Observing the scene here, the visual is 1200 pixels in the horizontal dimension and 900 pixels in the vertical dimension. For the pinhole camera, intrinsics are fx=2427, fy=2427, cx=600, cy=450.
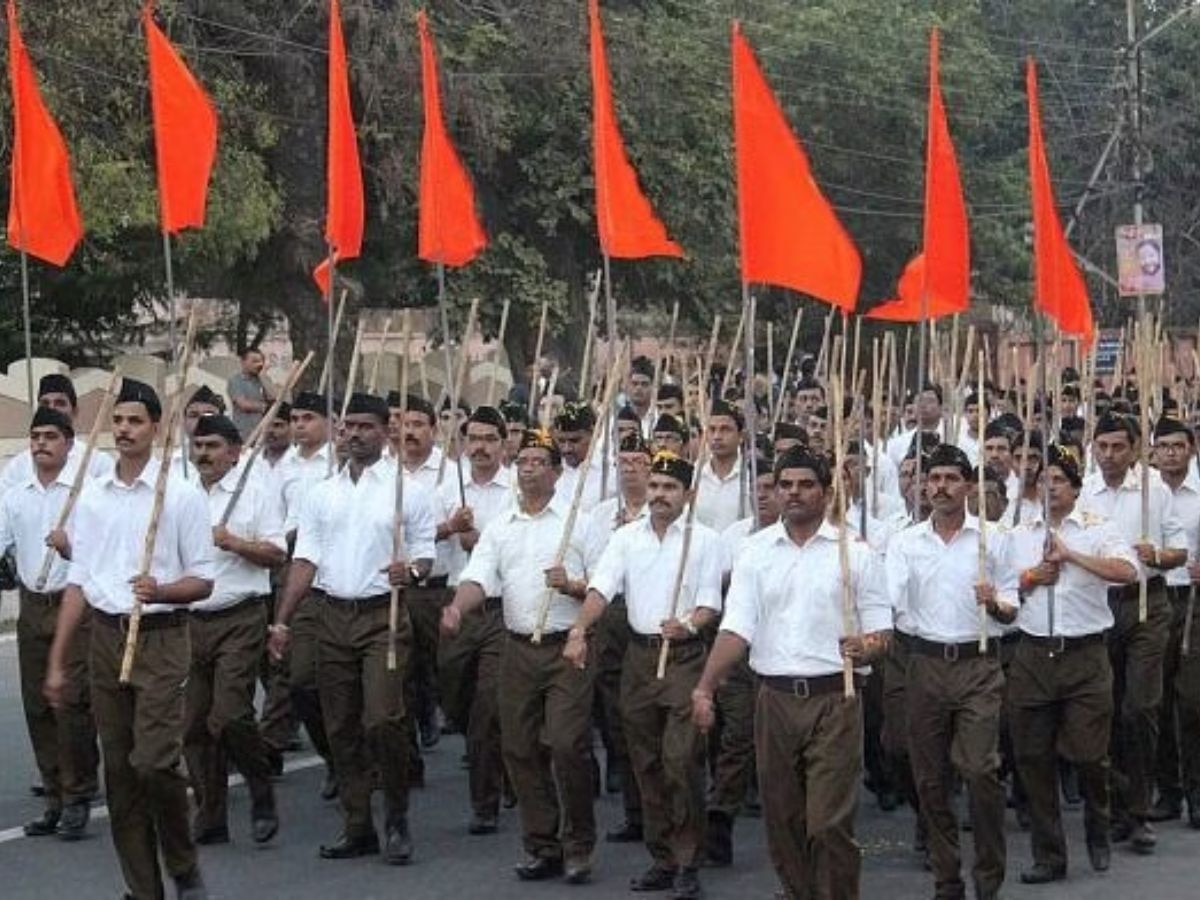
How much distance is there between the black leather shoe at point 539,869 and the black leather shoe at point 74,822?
1939 mm

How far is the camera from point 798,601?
815cm

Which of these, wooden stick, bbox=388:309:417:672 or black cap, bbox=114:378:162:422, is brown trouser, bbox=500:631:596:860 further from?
black cap, bbox=114:378:162:422

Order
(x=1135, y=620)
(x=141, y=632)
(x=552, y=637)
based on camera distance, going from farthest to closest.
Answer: (x=1135, y=620), (x=552, y=637), (x=141, y=632)

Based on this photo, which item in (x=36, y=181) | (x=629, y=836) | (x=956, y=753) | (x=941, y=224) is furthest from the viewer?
(x=36, y=181)

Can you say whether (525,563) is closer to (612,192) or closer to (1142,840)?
(1142,840)

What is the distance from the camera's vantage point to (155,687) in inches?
333

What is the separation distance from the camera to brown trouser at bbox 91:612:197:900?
8398 millimetres

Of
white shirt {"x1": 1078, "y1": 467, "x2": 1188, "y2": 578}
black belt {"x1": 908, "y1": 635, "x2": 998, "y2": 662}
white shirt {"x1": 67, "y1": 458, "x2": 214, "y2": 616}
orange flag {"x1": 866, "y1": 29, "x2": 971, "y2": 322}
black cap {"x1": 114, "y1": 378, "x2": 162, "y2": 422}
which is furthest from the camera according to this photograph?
orange flag {"x1": 866, "y1": 29, "x2": 971, "y2": 322}

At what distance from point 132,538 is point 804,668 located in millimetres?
2435

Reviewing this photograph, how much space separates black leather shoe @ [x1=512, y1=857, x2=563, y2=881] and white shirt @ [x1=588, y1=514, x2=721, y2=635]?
1.00 meters

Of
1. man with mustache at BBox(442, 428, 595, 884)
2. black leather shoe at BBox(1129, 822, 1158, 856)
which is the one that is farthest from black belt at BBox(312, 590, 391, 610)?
black leather shoe at BBox(1129, 822, 1158, 856)

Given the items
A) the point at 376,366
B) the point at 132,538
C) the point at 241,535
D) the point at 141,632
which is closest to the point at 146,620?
the point at 141,632

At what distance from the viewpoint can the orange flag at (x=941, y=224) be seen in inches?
442

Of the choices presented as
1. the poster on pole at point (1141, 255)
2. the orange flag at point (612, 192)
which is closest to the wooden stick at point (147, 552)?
the orange flag at point (612, 192)
